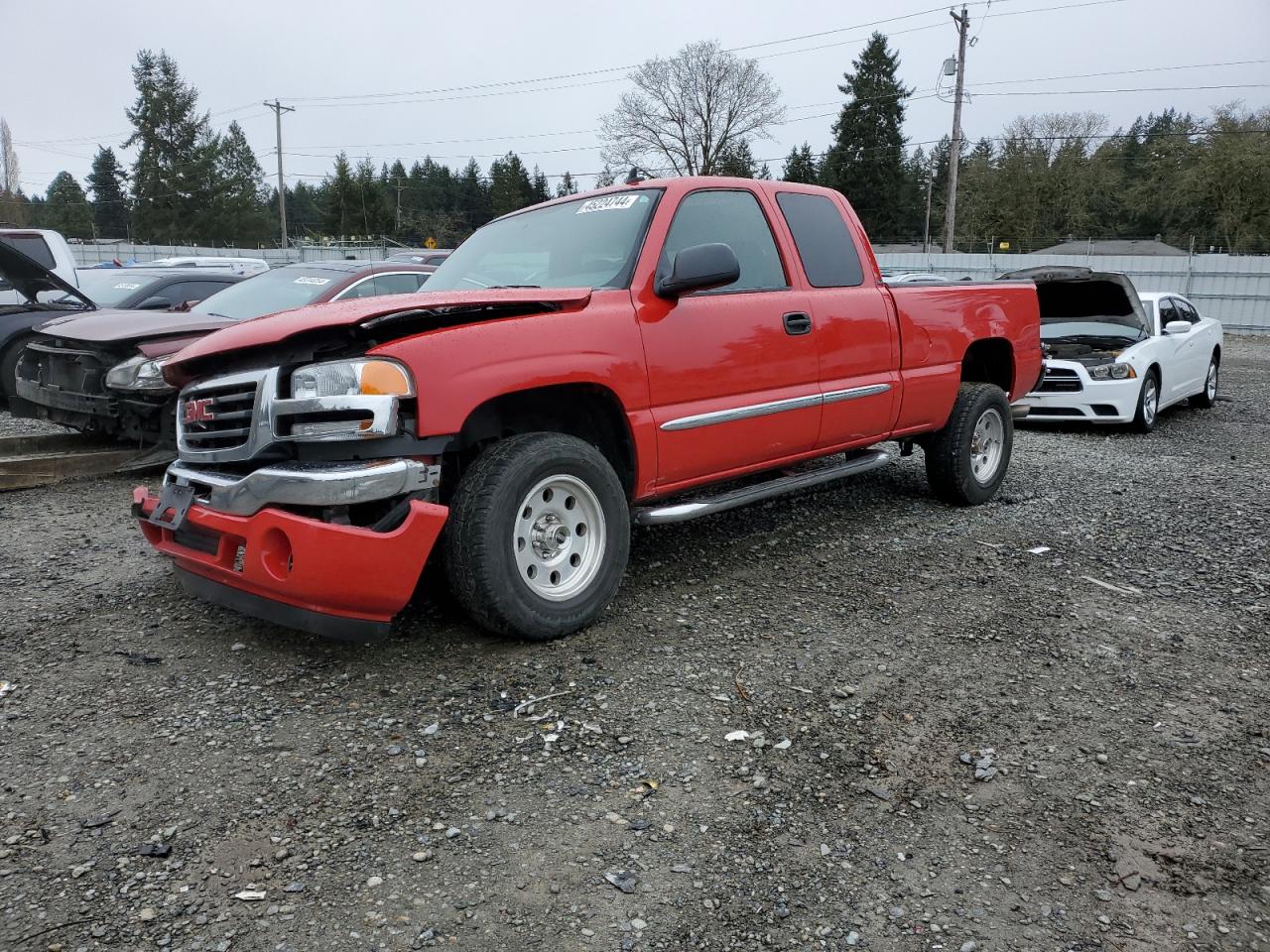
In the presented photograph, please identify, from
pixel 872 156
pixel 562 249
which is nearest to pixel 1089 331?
pixel 562 249

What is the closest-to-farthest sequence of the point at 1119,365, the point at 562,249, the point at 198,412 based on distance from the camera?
the point at 198,412
the point at 562,249
the point at 1119,365

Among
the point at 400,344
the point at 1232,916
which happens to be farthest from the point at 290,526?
the point at 1232,916

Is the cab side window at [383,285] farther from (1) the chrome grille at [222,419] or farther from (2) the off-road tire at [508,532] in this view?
(2) the off-road tire at [508,532]

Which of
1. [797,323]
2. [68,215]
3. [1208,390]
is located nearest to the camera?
[797,323]

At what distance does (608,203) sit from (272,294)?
4.47 metres

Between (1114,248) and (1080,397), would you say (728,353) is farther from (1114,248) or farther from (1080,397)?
(1114,248)

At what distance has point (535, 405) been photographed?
401cm

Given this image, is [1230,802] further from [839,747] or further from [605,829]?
[605,829]

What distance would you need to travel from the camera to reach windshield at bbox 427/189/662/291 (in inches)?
169

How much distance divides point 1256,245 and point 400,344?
56006mm

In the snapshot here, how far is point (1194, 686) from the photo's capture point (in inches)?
141

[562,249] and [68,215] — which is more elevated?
[68,215]

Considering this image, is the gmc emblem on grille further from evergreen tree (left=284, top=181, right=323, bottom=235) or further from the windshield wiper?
evergreen tree (left=284, top=181, right=323, bottom=235)

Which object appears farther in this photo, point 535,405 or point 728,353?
point 728,353
